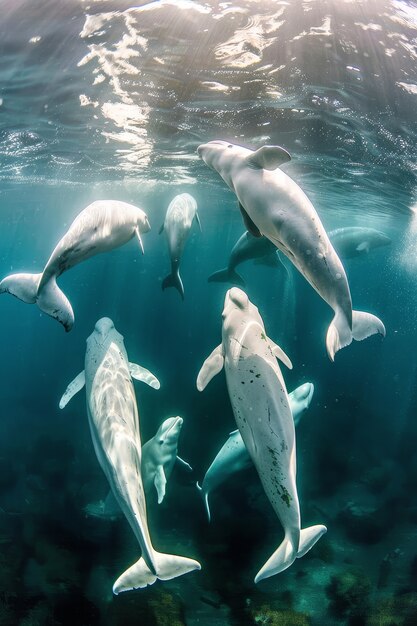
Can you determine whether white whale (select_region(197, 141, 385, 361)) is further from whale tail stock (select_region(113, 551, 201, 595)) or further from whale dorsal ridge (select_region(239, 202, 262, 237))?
whale tail stock (select_region(113, 551, 201, 595))

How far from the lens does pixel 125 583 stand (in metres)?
5.08

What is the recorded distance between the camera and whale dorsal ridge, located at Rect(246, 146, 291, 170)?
4074mm

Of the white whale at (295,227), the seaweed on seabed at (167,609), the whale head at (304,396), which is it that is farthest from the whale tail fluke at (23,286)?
the whale head at (304,396)

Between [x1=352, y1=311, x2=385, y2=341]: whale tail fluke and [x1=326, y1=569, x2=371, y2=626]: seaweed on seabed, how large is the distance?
21.3 feet

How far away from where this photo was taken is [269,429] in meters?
4.16

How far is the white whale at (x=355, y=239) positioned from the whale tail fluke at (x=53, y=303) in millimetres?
13819

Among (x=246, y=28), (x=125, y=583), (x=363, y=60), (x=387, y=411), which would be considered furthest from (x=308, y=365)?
(x=125, y=583)

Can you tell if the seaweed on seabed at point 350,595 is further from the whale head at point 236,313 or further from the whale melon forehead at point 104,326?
the whale melon forehead at point 104,326

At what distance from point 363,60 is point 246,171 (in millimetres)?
7936

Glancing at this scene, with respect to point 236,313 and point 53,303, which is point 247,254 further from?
point 53,303

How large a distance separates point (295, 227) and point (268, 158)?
813 mm

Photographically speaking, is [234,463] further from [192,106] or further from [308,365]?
[308,365]

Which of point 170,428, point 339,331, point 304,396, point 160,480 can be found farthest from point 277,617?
point 339,331

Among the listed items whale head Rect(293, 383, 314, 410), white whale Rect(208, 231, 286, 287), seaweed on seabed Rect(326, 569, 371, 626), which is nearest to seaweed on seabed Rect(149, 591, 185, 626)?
seaweed on seabed Rect(326, 569, 371, 626)
